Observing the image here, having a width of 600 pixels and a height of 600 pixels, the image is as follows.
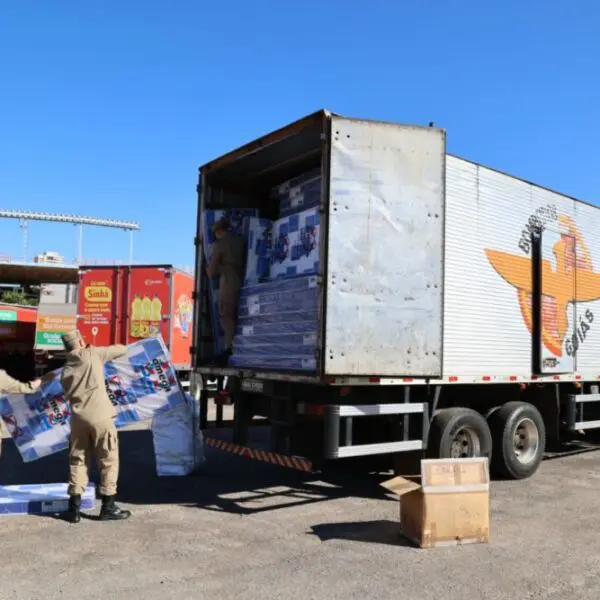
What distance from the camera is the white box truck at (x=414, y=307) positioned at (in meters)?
6.32

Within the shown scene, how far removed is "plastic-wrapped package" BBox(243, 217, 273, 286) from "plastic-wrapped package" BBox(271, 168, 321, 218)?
1.06 ft

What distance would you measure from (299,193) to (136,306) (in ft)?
28.2

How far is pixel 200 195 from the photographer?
334 inches

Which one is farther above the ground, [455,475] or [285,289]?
[285,289]

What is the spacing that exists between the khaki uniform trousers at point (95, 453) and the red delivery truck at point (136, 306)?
895 centimetres

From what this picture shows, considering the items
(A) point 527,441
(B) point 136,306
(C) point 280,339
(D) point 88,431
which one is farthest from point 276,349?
(B) point 136,306

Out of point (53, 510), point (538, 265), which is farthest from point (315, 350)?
point (538, 265)

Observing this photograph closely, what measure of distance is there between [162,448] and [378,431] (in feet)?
8.79

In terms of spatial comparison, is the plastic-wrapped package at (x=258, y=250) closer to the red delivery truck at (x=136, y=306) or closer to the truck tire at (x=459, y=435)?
the truck tire at (x=459, y=435)

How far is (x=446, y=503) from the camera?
5406 millimetres

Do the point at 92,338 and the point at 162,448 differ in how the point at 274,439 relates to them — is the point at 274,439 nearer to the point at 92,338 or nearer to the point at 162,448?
the point at 162,448

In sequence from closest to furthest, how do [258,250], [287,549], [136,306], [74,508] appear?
[287,549]
[74,508]
[258,250]
[136,306]

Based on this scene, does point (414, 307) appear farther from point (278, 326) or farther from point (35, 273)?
point (35, 273)

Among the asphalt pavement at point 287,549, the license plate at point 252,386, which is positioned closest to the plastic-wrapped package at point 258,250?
the license plate at point 252,386
